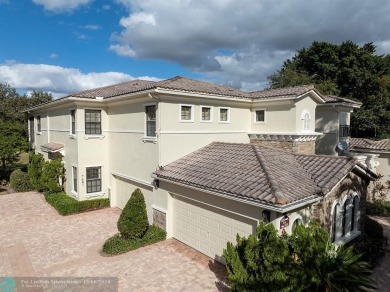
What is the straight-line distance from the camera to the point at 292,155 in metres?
12.6

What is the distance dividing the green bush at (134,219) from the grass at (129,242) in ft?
0.82

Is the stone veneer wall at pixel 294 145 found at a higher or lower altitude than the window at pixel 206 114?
lower

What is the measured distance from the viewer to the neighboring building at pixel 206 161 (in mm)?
9500

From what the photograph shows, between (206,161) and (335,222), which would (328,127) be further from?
(206,161)

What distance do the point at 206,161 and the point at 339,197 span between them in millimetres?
5536

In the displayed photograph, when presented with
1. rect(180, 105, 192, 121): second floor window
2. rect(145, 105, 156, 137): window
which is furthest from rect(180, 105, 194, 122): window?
rect(145, 105, 156, 137): window

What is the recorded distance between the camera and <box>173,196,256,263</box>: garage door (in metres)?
9.87

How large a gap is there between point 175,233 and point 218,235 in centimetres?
286

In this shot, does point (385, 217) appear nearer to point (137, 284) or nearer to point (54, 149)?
point (137, 284)

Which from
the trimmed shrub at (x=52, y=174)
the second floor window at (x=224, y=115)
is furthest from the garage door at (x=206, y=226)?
the trimmed shrub at (x=52, y=174)

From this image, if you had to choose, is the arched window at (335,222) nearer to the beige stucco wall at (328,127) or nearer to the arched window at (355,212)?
the arched window at (355,212)

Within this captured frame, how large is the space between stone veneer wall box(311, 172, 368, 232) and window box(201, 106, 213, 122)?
23.6ft

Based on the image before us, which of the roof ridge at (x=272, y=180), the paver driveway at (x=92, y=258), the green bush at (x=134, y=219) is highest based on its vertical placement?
the roof ridge at (x=272, y=180)

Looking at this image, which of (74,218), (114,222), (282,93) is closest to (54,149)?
(74,218)
